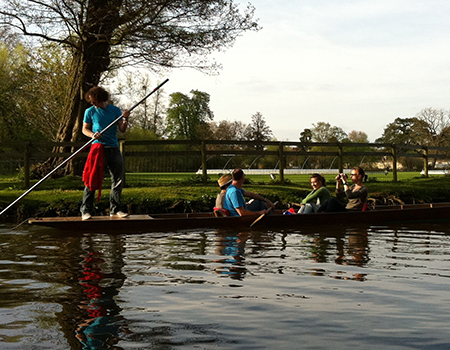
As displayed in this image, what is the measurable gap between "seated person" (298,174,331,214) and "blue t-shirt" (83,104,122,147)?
12.6 feet

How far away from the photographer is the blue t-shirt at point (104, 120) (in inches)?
366

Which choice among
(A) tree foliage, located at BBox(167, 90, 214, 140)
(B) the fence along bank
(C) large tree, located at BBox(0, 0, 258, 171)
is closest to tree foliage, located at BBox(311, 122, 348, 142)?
(A) tree foliage, located at BBox(167, 90, 214, 140)

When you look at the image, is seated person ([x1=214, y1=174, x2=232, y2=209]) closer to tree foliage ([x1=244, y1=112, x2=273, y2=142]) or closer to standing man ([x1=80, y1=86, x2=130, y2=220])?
standing man ([x1=80, y1=86, x2=130, y2=220])

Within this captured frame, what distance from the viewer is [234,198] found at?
1013 cm

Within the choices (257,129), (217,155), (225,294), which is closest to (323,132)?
(257,129)

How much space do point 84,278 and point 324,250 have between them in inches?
136

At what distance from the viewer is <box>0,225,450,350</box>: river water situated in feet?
12.7

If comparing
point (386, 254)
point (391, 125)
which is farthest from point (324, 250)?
point (391, 125)

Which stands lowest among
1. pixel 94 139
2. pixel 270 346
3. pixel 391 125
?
pixel 270 346

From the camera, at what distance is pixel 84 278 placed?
6055 mm

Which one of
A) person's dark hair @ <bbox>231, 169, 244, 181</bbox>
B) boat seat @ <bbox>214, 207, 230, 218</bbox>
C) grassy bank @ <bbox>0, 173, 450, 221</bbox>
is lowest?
boat seat @ <bbox>214, 207, 230, 218</bbox>

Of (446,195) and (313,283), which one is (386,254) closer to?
(313,283)

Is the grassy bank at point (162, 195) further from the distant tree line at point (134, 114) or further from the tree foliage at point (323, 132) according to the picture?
the tree foliage at point (323, 132)

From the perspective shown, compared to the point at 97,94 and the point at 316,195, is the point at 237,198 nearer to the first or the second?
the point at 316,195
